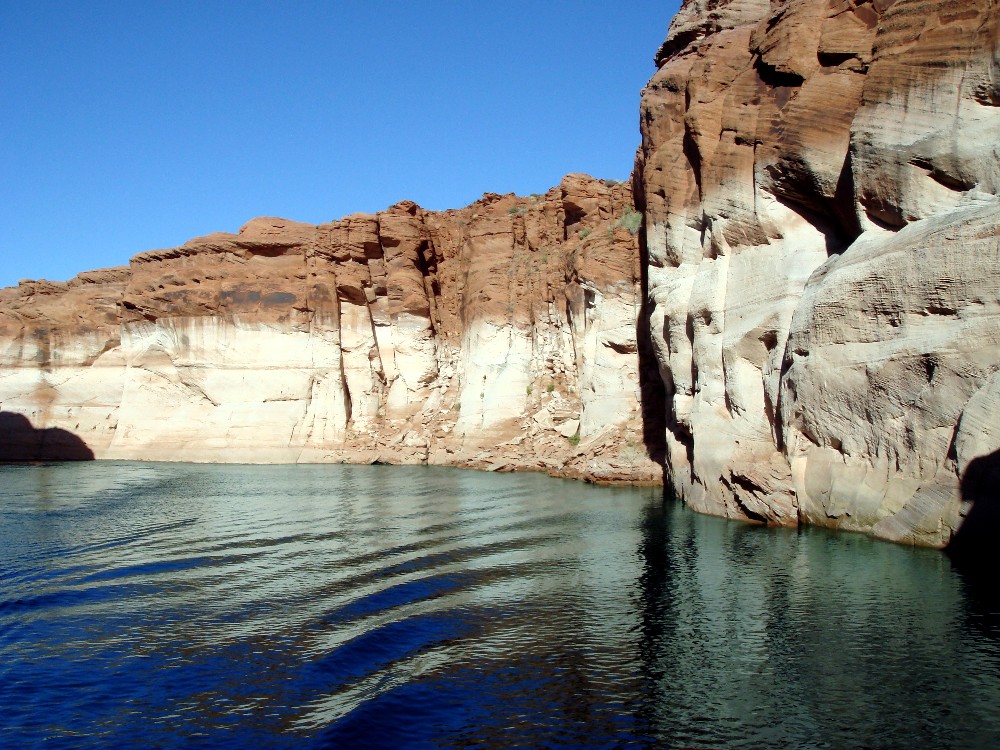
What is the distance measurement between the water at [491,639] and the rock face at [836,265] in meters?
1.54

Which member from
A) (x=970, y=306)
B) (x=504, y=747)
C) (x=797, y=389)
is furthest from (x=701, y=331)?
(x=504, y=747)

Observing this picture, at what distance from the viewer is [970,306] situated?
14.5 m

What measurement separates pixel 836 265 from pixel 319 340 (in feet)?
110

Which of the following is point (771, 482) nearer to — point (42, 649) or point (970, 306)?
point (970, 306)

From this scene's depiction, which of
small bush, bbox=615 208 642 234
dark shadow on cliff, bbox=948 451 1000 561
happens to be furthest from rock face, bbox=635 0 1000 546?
small bush, bbox=615 208 642 234

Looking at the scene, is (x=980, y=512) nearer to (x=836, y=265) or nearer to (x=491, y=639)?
(x=836, y=265)

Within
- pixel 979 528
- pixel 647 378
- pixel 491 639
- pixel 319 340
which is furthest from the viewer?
pixel 319 340

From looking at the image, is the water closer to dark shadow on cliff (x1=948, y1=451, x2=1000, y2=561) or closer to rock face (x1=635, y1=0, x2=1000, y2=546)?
dark shadow on cliff (x1=948, y1=451, x2=1000, y2=561)

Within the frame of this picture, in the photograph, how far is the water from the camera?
311 inches

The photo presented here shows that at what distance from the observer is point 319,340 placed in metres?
46.4

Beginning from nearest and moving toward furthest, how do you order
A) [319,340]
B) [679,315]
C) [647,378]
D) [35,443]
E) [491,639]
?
1. [491,639]
2. [679,315]
3. [647,378]
4. [319,340]
5. [35,443]

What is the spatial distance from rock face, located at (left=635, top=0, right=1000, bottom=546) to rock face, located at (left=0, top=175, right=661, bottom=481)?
15629 millimetres

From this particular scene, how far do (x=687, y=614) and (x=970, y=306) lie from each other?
7.85m

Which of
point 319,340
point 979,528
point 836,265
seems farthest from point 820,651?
point 319,340
